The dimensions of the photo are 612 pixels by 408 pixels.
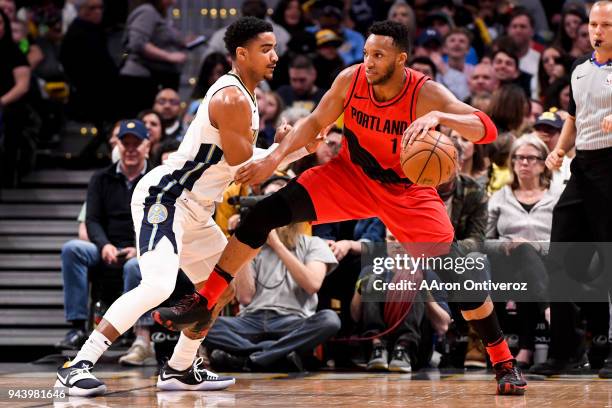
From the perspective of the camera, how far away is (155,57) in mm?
11070

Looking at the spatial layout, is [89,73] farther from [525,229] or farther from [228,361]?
[525,229]

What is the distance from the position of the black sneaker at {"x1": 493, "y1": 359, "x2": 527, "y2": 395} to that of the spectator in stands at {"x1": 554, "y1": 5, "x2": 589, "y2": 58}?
5219 mm

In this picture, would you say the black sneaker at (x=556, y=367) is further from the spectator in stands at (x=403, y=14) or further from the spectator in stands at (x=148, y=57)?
the spectator in stands at (x=148, y=57)

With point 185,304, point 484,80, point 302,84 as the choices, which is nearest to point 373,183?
point 185,304

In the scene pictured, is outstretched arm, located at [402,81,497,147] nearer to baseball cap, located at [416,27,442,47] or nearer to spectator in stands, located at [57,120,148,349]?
spectator in stands, located at [57,120,148,349]

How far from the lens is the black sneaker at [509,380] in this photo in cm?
601

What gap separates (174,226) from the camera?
607 cm

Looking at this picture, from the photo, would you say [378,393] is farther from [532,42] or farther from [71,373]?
[532,42]

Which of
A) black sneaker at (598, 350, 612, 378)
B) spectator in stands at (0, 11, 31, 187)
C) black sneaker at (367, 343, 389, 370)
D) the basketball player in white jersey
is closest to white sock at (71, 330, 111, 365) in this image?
the basketball player in white jersey

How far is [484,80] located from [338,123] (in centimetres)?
154

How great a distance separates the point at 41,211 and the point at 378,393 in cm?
551

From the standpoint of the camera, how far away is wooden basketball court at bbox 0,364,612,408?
5.57 m

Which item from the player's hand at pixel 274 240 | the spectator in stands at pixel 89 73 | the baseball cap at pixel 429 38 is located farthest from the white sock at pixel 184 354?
the baseball cap at pixel 429 38

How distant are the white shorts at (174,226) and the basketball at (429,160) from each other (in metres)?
1.21
